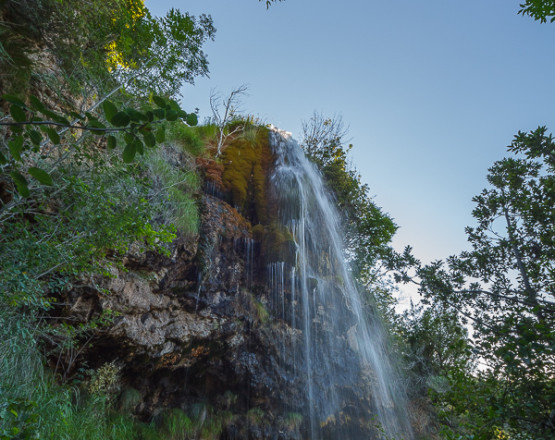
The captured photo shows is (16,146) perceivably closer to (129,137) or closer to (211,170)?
(129,137)

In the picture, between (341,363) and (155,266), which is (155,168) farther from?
(341,363)

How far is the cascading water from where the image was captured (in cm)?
789

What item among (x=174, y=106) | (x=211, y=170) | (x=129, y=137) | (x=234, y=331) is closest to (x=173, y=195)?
(x=211, y=170)

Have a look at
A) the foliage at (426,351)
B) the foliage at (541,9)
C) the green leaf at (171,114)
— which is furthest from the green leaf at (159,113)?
the foliage at (426,351)

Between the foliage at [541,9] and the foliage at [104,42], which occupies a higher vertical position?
the foliage at [104,42]

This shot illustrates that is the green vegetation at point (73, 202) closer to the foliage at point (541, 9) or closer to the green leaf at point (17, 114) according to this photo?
the green leaf at point (17, 114)

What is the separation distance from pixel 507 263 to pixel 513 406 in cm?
388

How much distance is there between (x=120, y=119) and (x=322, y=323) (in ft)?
28.4

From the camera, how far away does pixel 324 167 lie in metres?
12.4

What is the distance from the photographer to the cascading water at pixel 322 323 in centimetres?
789

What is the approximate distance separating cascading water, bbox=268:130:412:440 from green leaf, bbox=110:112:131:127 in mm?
7117

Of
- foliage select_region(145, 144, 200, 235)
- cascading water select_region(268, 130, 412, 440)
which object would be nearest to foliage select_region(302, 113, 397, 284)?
cascading water select_region(268, 130, 412, 440)

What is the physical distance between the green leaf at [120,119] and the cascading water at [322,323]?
23.3 feet

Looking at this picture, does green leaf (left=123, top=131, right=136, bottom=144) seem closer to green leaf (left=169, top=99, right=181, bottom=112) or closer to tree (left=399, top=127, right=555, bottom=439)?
green leaf (left=169, top=99, right=181, bottom=112)
